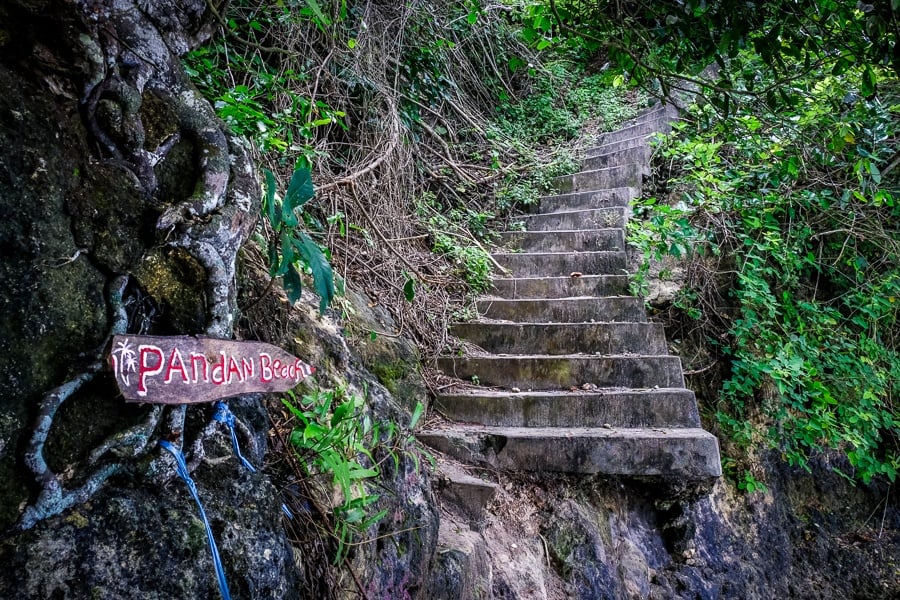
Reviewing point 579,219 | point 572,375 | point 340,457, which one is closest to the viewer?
point 340,457

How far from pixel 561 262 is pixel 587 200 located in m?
1.06

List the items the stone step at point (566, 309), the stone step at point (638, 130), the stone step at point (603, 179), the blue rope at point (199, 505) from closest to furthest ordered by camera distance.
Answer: the blue rope at point (199, 505) < the stone step at point (566, 309) < the stone step at point (603, 179) < the stone step at point (638, 130)

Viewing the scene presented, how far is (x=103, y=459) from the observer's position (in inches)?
38.5

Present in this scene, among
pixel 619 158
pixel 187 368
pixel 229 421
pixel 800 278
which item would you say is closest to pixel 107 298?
pixel 187 368

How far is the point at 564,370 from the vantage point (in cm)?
311

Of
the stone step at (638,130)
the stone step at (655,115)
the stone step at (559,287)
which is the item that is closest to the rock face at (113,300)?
the stone step at (559,287)

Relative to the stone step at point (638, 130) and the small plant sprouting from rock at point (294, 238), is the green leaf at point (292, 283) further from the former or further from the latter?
the stone step at point (638, 130)

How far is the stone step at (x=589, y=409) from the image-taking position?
280 centimetres

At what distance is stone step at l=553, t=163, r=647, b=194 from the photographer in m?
4.73

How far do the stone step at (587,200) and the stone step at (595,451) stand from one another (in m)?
2.49

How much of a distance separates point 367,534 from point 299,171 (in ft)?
3.64

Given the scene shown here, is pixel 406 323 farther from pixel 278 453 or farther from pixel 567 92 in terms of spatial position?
pixel 567 92

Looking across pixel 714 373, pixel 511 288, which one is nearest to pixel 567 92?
pixel 511 288

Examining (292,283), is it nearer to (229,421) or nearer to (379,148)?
(229,421)
